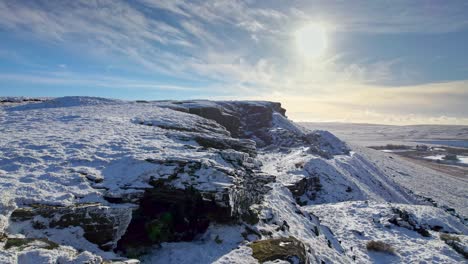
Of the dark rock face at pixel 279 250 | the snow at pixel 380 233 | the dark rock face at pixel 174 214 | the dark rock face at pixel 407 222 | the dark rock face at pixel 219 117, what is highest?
the dark rock face at pixel 219 117

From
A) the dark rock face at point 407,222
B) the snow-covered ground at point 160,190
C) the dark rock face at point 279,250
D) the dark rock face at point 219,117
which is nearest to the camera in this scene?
the snow-covered ground at point 160,190

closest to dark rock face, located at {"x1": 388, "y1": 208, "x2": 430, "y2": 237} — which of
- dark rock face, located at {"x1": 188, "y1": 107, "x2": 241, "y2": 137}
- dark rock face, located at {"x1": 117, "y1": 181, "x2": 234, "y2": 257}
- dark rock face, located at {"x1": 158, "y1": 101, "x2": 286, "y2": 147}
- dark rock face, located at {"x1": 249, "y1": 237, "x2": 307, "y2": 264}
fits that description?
dark rock face, located at {"x1": 249, "y1": 237, "x2": 307, "y2": 264}

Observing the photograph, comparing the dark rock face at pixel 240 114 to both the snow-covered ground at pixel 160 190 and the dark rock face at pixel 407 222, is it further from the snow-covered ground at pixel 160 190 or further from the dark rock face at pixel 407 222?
the dark rock face at pixel 407 222

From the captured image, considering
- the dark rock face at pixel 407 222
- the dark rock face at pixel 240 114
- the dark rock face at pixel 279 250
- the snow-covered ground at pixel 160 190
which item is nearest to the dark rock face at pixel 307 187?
the snow-covered ground at pixel 160 190

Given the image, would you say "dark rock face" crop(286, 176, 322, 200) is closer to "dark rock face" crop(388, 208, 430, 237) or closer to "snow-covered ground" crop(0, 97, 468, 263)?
A: "snow-covered ground" crop(0, 97, 468, 263)

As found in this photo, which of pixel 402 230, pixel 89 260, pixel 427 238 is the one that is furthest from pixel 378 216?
pixel 89 260

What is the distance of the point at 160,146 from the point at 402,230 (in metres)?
15.1

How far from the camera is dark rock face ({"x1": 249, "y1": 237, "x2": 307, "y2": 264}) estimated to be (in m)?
8.86

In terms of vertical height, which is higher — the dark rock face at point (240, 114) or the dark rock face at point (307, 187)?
the dark rock face at point (240, 114)

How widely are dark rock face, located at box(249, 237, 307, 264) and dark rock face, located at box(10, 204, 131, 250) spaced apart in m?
4.55

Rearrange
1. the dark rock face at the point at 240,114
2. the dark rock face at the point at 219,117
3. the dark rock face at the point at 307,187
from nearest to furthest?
1. the dark rock face at the point at 307,187
2. the dark rock face at the point at 219,117
3. the dark rock face at the point at 240,114

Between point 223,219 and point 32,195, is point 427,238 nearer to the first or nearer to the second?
point 223,219

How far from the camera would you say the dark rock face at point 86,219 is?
7.93m

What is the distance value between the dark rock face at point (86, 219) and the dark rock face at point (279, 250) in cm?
455
